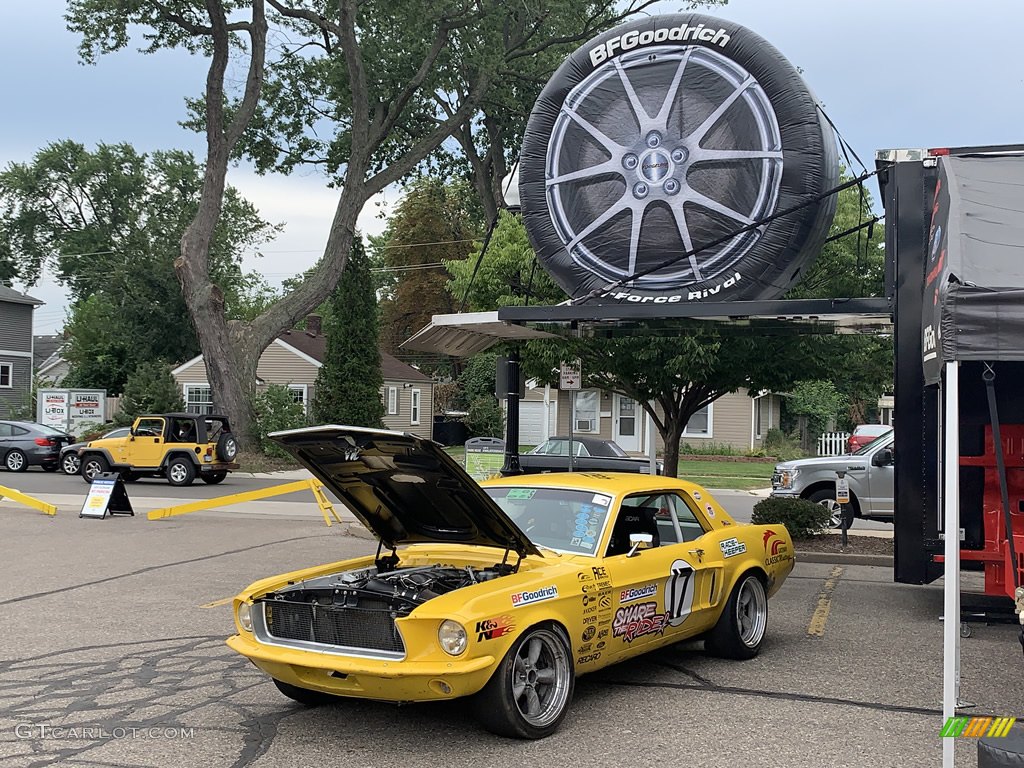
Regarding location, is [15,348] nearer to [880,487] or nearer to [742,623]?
[880,487]

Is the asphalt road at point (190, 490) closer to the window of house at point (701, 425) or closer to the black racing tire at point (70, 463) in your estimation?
the black racing tire at point (70, 463)

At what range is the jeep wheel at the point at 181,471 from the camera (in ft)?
83.3

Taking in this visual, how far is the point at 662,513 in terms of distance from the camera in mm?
7336

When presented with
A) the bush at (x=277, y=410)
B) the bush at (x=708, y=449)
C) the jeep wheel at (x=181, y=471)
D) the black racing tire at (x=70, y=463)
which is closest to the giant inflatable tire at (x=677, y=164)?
the jeep wheel at (x=181, y=471)

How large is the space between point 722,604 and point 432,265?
52.6 m

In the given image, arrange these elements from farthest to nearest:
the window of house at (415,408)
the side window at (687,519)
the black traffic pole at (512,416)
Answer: the window of house at (415,408), the black traffic pole at (512,416), the side window at (687,519)

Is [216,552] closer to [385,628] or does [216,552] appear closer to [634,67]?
[634,67]

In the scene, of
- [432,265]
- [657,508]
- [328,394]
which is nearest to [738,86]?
[657,508]

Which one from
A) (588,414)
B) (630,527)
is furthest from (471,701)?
(588,414)

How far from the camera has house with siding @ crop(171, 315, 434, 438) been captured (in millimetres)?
44594

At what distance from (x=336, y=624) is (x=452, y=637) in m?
0.73

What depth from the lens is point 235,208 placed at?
71750 mm

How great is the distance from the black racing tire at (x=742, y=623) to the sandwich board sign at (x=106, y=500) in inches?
512

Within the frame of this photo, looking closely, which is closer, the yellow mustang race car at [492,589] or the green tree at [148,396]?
the yellow mustang race car at [492,589]
